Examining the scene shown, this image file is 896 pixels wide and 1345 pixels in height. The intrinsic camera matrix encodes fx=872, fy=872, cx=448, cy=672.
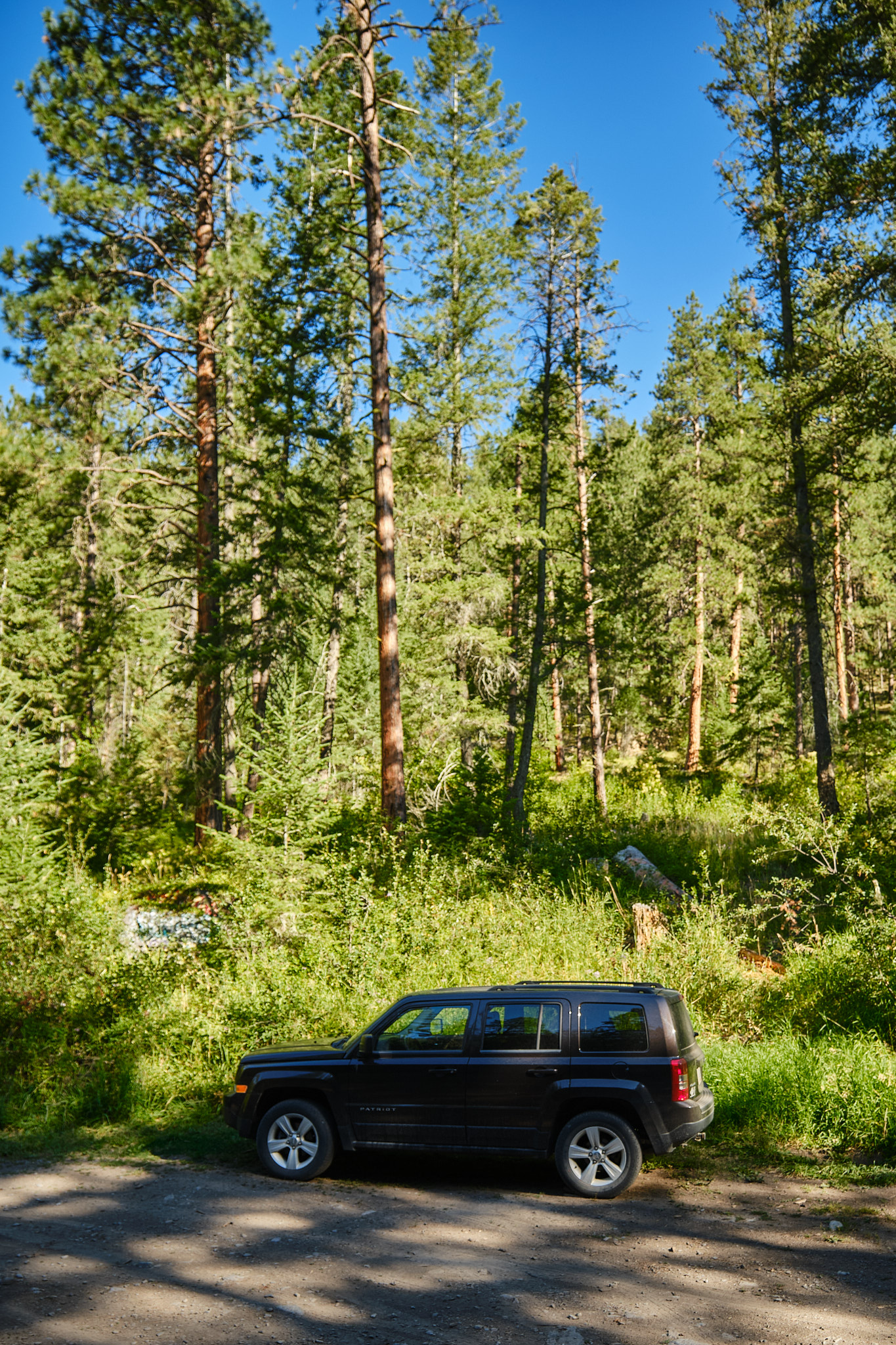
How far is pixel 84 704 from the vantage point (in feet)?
75.7

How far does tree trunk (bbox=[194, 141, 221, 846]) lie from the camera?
1631 centimetres

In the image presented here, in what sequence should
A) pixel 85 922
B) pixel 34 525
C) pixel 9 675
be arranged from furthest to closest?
pixel 34 525 < pixel 9 675 < pixel 85 922

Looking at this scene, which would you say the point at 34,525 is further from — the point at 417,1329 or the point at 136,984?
the point at 417,1329

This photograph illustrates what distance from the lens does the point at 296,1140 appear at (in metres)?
7.41

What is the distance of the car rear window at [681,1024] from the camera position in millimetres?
6863

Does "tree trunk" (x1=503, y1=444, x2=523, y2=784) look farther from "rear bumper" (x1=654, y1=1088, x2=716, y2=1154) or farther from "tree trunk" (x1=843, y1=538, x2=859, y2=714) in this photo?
"tree trunk" (x1=843, y1=538, x2=859, y2=714)

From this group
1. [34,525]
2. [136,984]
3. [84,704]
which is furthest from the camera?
[34,525]

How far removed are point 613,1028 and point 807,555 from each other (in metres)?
13.7

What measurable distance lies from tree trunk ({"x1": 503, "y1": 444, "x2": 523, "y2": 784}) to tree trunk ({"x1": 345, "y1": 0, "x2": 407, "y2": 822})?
6885mm

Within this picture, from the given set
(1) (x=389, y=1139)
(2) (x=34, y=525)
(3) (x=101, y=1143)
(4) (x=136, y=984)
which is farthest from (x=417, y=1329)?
(2) (x=34, y=525)

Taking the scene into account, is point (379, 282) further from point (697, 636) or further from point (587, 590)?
point (697, 636)

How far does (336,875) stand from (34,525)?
21.7 m

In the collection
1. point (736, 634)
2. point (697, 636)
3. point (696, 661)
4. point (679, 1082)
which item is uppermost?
point (736, 634)

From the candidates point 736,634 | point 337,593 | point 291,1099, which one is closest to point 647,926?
point 291,1099
